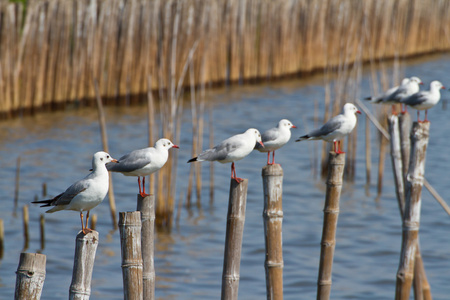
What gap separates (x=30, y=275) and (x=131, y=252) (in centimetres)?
86

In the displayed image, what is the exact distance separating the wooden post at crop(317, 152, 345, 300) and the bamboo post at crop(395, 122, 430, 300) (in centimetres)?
67

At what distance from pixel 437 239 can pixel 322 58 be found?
1298cm

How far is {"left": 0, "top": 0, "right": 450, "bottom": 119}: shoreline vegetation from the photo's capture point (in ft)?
46.6

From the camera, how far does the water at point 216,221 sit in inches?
330

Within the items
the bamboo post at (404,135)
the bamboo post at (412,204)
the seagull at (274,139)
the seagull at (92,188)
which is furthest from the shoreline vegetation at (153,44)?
the seagull at (92,188)

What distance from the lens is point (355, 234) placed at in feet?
33.5

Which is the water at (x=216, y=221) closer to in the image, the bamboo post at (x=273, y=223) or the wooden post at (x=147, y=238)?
the bamboo post at (x=273, y=223)

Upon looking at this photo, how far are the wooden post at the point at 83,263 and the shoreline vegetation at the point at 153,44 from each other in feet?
21.7

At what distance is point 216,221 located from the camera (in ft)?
34.2

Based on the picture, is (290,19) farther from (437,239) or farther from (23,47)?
(437,239)

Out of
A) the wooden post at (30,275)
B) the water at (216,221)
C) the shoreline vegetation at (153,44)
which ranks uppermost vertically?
the wooden post at (30,275)

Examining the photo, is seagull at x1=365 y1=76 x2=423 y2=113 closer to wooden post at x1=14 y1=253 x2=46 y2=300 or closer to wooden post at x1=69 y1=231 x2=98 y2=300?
wooden post at x1=69 y1=231 x2=98 y2=300

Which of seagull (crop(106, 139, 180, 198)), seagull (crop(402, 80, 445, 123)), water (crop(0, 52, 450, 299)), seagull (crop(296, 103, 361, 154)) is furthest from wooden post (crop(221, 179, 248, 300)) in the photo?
seagull (crop(402, 80, 445, 123))

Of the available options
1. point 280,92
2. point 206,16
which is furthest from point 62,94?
point 280,92
